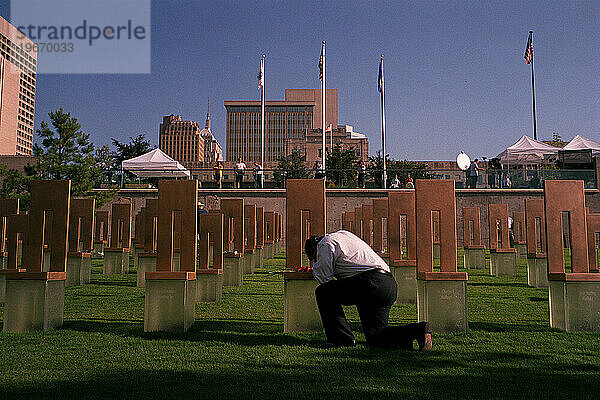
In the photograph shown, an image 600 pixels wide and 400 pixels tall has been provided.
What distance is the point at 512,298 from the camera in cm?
1037

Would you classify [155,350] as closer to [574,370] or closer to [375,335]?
[375,335]

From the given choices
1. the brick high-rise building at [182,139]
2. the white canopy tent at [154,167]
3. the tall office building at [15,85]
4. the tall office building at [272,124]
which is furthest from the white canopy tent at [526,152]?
the brick high-rise building at [182,139]

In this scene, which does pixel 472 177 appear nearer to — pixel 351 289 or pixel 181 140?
pixel 351 289

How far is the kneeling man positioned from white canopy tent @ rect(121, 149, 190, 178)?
93.4ft

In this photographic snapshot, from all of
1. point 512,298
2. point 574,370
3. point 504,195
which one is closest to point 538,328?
point 574,370

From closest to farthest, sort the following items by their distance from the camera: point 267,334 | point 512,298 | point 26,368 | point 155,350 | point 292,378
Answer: point 292,378 < point 26,368 < point 155,350 < point 267,334 < point 512,298

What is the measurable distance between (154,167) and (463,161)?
1942cm

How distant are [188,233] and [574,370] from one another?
4931 mm

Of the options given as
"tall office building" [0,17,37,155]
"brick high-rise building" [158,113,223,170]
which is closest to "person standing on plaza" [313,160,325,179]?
"tall office building" [0,17,37,155]

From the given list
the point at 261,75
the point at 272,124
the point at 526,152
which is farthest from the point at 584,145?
the point at 272,124

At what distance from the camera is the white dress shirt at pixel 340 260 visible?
6.36 m

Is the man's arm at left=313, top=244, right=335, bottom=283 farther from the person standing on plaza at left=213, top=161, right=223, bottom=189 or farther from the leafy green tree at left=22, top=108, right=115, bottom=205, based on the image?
the person standing on plaza at left=213, top=161, right=223, bottom=189

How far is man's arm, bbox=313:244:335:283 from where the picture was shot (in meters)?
6.36

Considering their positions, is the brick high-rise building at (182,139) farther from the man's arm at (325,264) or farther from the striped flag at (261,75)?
the man's arm at (325,264)
